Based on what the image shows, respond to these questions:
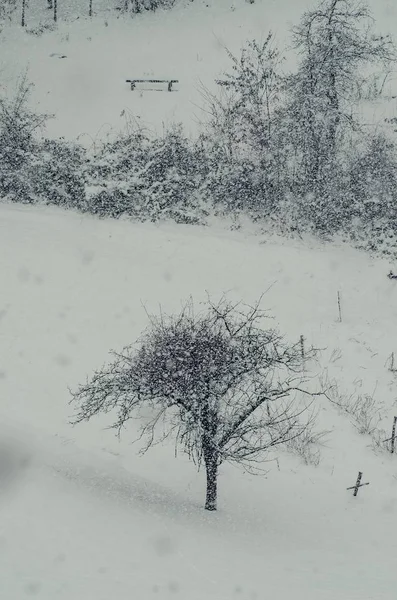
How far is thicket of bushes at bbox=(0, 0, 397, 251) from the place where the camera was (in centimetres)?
2356

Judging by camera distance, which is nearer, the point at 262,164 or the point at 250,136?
the point at 262,164

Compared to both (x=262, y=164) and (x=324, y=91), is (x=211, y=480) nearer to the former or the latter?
(x=262, y=164)

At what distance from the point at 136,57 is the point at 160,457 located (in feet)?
68.5

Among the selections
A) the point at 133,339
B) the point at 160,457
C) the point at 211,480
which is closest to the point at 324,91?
the point at 133,339

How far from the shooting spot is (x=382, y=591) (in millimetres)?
10664

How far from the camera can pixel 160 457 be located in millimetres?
15680

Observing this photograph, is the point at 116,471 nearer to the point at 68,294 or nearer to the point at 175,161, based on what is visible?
the point at 68,294

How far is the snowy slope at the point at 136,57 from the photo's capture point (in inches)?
1038

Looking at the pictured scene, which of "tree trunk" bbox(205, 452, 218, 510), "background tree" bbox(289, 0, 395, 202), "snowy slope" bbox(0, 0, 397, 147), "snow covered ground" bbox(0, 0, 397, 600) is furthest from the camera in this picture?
"snowy slope" bbox(0, 0, 397, 147)

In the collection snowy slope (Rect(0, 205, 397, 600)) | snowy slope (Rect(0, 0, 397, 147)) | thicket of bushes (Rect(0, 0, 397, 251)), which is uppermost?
snowy slope (Rect(0, 0, 397, 147))

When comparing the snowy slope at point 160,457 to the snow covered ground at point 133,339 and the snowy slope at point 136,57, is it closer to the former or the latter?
the snow covered ground at point 133,339

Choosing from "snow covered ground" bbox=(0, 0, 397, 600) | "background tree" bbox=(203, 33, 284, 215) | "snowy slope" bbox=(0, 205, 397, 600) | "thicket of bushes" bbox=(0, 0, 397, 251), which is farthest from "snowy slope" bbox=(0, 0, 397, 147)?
"snowy slope" bbox=(0, 205, 397, 600)

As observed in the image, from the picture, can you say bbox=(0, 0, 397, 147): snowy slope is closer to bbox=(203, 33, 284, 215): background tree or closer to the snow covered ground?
the snow covered ground

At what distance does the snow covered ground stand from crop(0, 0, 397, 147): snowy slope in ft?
0.35
